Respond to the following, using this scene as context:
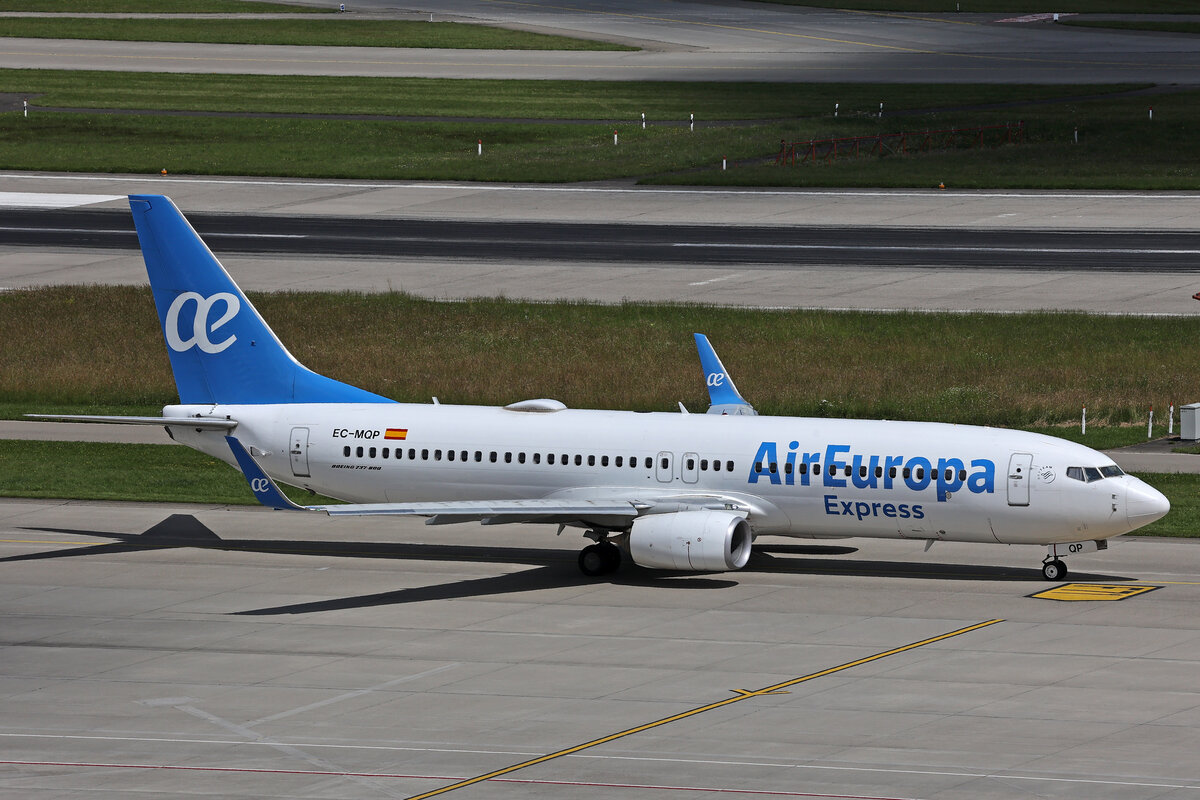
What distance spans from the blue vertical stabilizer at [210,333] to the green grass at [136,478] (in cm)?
539

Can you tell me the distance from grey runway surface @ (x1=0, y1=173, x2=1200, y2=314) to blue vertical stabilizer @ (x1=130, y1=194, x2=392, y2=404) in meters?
32.2

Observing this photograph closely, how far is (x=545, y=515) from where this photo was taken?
4203 cm

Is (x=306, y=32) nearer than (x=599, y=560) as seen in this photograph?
No

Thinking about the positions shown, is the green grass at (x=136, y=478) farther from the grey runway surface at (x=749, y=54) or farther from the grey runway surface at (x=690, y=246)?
the grey runway surface at (x=749, y=54)

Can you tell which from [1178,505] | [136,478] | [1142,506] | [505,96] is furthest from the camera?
[505,96]

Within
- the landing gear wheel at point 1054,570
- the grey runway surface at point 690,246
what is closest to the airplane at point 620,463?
the landing gear wheel at point 1054,570

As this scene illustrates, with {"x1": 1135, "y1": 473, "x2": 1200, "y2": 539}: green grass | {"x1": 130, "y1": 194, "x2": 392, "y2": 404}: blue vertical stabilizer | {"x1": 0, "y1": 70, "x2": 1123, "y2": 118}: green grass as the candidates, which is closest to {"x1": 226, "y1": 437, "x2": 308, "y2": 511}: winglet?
{"x1": 130, "y1": 194, "x2": 392, "y2": 404}: blue vertical stabilizer

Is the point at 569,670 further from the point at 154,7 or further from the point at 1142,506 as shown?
the point at 154,7

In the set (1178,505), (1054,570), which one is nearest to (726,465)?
(1054,570)

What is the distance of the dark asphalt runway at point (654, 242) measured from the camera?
8438 centimetres

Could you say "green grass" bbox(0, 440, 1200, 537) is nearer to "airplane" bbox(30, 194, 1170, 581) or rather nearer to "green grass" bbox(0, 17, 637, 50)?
"airplane" bbox(30, 194, 1170, 581)

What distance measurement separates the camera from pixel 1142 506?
4028cm

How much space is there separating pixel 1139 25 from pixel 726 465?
4880 inches

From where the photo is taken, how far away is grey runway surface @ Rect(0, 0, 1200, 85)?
436 feet
